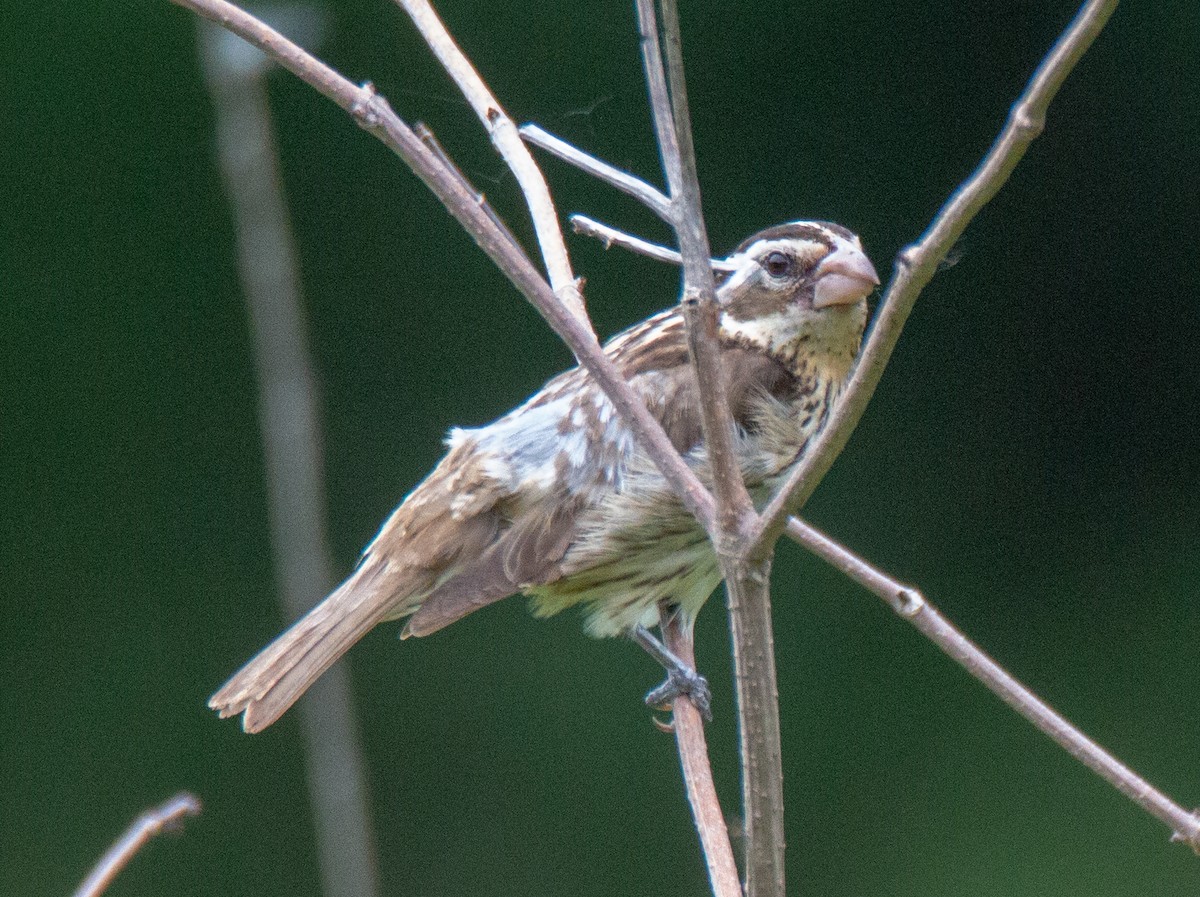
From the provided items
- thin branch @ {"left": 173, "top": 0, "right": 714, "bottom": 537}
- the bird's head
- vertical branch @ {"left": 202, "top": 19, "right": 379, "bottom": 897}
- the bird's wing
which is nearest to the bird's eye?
the bird's head

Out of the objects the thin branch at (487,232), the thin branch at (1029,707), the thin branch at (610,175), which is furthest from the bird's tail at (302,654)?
the thin branch at (1029,707)

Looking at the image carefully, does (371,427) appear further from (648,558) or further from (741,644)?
(741,644)

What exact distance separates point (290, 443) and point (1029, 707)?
1363 millimetres

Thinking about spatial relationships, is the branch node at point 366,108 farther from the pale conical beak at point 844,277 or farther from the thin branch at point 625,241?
the pale conical beak at point 844,277

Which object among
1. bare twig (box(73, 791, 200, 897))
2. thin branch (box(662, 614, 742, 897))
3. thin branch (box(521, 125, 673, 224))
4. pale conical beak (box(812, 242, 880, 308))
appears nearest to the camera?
bare twig (box(73, 791, 200, 897))

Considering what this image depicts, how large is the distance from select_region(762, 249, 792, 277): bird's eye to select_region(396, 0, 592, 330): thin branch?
1.47 ft

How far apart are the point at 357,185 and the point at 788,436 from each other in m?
2.09

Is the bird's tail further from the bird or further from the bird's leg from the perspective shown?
the bird's leg

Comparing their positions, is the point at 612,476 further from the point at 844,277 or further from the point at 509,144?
the point at 509,144

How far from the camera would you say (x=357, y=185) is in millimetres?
4184

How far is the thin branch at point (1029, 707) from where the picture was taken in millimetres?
1149

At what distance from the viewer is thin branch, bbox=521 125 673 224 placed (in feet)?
4.57

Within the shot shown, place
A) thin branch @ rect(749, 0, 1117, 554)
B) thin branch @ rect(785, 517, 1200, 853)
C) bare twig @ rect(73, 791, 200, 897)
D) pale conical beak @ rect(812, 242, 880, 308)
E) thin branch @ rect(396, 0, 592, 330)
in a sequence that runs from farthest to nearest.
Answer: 1. pale conical beak @ rect(812, 242, 880, 308)
2. thin branch @ rect(396, 0, 592, 330)
3. bare twig @ rect(73, 791, 200, 897)
4. thin branch @ rect(785, 517, 1200, 853)
5. thin branch @ rect(749, 0, 1117, 554)

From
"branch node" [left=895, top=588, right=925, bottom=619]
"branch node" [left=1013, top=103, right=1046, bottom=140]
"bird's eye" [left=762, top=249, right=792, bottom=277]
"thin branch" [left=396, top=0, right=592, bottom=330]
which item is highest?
"thin branch" [left=396, top=0, right=592, bottom=330]
